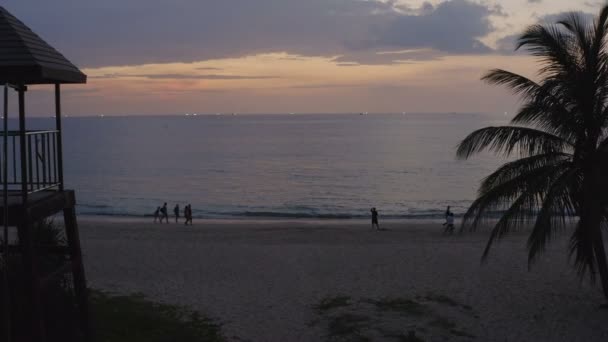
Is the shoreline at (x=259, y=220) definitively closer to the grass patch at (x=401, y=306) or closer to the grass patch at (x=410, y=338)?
the grass patch at (x=401, y=306)

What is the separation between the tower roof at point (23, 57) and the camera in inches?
247

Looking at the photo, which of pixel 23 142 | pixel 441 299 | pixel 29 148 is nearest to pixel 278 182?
pixel 441 299

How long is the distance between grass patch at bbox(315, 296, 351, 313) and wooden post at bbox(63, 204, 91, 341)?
5310mm

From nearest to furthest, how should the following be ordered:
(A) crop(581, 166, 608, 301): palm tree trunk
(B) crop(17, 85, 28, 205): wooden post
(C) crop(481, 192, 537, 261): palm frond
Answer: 1. (B) crop(17, 85, 28, 205): wooden post
2. (A) crop(581, 166, 608, 301): palm tree trunk
3. (C) crop(481, 192, 537, 261): palm frond

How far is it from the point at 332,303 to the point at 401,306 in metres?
1.56

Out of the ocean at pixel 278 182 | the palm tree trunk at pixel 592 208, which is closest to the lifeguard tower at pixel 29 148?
the palm tree trunk at pixel 592 208

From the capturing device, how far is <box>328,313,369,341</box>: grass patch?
10766mm

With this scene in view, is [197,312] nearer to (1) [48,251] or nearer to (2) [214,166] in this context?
(1) [48,251]

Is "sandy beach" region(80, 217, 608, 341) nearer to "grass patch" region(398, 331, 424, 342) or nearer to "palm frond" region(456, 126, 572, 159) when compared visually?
"grass patch" region(398, 331, 424, 342)

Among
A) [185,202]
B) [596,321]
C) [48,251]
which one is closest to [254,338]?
[48,251]

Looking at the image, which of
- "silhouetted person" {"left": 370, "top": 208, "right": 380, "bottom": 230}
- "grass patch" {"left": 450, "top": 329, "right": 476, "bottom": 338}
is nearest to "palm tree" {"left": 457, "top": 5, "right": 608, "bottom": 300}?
"grass patch" {"left": 450, "top": 329, "right": 476, "bottom": 338}

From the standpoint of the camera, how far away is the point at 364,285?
14.6m

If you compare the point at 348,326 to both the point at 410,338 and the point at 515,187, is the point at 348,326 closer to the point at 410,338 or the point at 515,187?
the point at 410,338

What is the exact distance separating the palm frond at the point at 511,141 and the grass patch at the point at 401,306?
12.3ft
